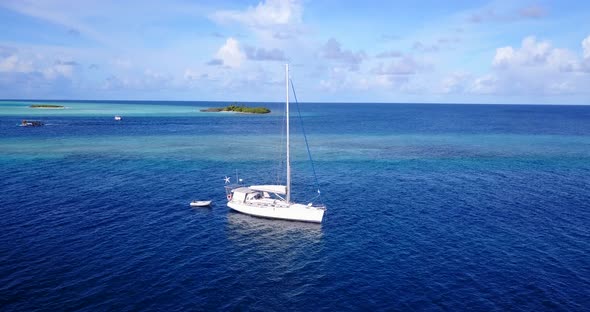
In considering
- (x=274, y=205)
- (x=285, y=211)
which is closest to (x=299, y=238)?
(x=285, y=211)

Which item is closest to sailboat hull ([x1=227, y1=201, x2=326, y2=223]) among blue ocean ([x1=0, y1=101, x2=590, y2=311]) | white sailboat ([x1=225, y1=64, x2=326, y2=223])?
white sailboat ([x1=225, y1=64, x2=326, y2=223])

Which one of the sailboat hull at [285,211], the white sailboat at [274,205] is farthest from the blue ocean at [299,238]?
the white sailboat at [274,205]

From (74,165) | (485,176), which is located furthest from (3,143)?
(485,176)

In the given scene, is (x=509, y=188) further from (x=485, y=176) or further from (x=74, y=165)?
(x=74, y=165)

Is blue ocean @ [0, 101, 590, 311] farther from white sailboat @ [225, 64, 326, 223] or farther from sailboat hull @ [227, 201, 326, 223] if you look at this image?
white sailboat @ [225, 64, 326, 223]

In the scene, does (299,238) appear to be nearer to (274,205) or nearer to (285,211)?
(285,211)

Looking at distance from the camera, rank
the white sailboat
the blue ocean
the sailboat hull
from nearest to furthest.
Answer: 1. the blue ocean
2. the sailboat hull
3. the white sailboat
